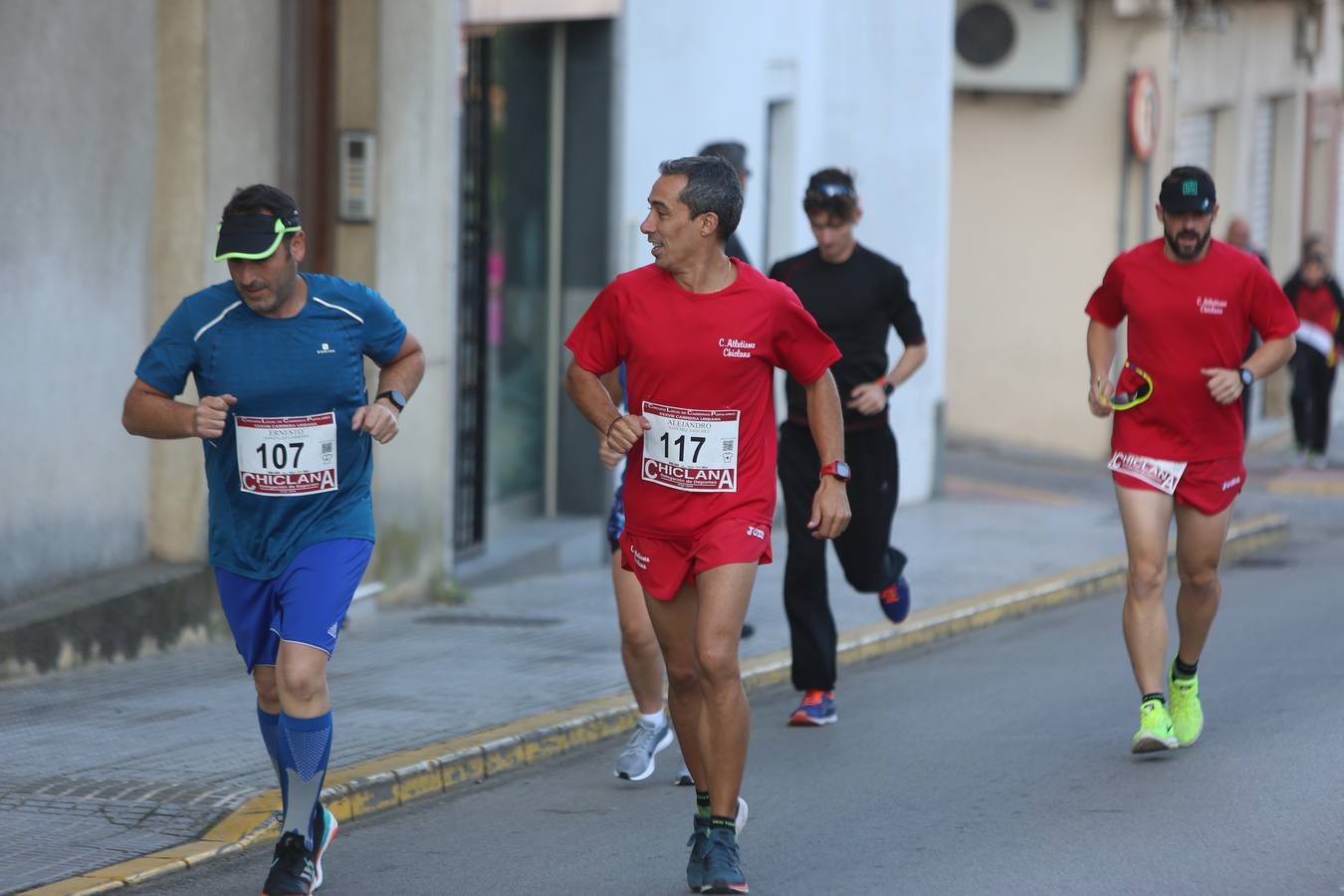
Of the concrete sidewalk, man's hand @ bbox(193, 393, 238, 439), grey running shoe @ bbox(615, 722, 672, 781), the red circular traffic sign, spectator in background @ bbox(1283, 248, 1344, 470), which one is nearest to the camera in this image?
man's hand @ bbox(193, 393, 238, 439)

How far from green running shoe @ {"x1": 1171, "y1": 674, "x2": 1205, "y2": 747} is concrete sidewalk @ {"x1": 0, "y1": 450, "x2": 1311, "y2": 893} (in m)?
1.62

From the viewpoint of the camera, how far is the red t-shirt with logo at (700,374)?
6.36 metres

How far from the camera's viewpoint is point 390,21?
38.7 ft

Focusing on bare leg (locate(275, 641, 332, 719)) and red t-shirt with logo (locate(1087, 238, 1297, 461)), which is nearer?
bare leg (locate(275, 641, 332, 719))

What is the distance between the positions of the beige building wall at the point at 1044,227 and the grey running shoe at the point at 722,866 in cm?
1593

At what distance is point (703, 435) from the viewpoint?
6.37 metres

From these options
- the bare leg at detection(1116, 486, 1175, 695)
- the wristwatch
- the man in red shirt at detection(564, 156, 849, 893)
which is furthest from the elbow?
the bare leg at detection(1116, 486, 1175, 695)

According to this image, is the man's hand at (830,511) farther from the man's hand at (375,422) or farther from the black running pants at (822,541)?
the black running pants at (822,541)

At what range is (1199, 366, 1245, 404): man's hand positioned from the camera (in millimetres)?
7992

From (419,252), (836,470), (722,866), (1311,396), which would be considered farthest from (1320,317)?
(722,866)

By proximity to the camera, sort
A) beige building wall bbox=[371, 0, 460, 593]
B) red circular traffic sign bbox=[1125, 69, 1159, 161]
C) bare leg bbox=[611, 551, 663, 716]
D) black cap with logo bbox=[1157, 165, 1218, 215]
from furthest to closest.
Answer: red circular traffic sign bbox=[1125, 69, 1159, 161], beige building wall bbox=[371, 0, 460, 593], black cap with logo bbox=[1157, 165, 1218, 215], bare leg bbox=[611, 551, 663, 716]

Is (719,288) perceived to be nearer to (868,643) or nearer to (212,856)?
(212,856)

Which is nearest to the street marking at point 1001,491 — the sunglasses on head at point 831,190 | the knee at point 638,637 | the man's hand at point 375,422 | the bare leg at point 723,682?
the sunglasses on head at point 831,190

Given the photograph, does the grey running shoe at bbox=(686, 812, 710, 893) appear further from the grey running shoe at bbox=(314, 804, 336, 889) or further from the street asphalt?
the grey running shoe at bbox=(314, 804, 336, 889)
